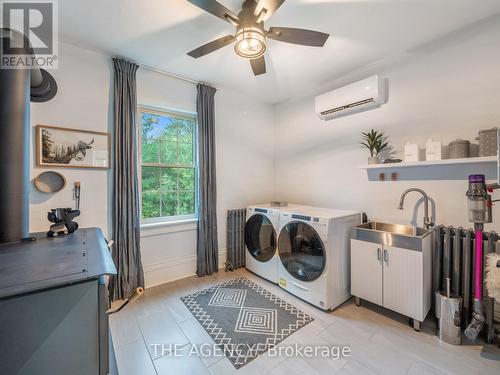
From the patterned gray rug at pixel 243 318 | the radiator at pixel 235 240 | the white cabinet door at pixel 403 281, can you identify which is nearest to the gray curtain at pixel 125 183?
the patterned gray rug at pixel 243 318

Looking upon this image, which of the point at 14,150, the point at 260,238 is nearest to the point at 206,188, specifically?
the point at 260,238

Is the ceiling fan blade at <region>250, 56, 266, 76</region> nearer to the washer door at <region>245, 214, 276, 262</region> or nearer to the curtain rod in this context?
the curtain rod

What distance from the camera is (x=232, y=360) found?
62.1 inches

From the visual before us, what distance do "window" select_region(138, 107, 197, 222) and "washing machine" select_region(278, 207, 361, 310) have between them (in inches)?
54.6

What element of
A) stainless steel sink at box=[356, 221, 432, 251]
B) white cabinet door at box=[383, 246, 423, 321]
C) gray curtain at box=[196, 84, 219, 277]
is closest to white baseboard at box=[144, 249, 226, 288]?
gray curtain at box=[196, 84, 219, 277]

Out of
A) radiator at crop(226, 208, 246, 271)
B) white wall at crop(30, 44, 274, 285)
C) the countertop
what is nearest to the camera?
the countertop

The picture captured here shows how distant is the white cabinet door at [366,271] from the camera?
6.86ft

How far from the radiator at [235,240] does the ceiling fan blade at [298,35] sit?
2.21 m

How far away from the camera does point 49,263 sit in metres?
1.05

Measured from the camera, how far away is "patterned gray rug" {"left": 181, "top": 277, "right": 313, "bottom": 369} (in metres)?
1.71

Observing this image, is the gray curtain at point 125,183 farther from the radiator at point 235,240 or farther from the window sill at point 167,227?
the radiator at point 235,240

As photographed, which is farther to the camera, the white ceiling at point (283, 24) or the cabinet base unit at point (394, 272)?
the cabinet base unit at point (394, 272)

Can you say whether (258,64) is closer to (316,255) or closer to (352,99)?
(352,99)

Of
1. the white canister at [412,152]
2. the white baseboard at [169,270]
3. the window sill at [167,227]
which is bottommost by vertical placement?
the white baseboard at [169,270]
